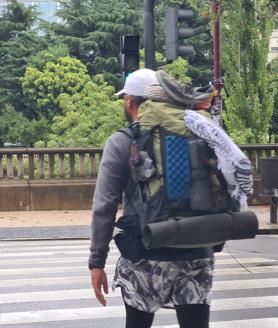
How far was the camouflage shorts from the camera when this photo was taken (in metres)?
3.36

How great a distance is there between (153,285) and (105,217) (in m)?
0.38

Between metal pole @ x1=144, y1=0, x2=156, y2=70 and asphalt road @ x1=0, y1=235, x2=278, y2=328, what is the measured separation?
3571mm

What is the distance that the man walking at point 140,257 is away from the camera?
3.35 metres

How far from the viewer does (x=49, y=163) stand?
645 inches

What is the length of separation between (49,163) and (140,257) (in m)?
13.2

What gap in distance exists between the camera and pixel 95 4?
182 ft

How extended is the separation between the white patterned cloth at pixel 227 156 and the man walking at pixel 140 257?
3.8 inches

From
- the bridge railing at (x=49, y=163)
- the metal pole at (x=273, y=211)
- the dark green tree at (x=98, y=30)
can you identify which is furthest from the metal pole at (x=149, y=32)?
the dark green tree at (x=98, y=30)

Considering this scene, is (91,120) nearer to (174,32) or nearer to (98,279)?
(174,32)

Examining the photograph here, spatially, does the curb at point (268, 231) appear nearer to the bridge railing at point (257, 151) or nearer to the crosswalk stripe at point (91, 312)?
the bridge railing at point (257, 151)

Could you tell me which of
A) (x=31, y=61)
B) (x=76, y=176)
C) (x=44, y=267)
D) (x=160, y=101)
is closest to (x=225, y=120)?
(x=76, y=176)

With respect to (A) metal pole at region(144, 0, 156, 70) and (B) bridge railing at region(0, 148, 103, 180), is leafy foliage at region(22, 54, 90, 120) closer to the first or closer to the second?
(B) bridge railing at region(0, 148, 103, 180)

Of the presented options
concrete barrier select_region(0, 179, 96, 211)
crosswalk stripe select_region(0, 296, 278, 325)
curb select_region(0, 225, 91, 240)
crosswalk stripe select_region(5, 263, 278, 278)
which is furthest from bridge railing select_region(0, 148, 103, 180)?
crosswalk stripe select_region(0, 296, 278, 325)

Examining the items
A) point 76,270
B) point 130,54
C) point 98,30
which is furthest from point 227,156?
point 98,30
